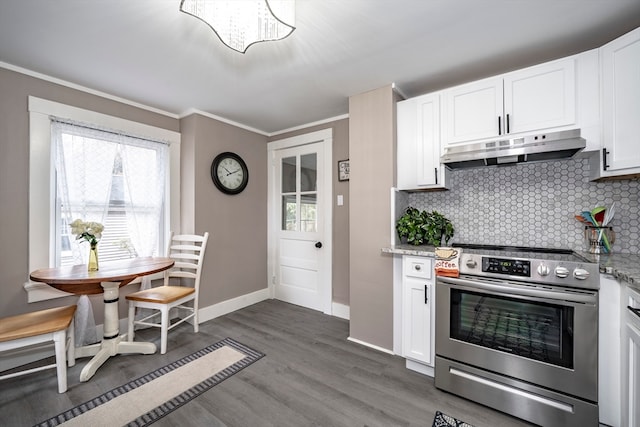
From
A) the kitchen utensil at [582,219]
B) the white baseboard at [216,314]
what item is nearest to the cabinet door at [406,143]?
the kitchen utensil at [582,219]

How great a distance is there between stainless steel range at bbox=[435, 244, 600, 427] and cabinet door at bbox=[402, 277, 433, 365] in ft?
0.41

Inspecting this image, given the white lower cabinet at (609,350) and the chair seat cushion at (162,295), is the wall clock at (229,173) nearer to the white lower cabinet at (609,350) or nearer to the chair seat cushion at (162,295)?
the chair seat cushion at (162,295)

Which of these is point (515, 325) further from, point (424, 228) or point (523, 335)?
point (424, 228)

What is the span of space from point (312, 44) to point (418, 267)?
181 cm

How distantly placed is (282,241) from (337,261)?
94cm

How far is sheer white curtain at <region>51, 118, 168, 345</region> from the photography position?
2.36m

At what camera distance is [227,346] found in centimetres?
247

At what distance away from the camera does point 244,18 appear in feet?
4.58

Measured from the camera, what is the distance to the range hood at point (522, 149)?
65.7 inches

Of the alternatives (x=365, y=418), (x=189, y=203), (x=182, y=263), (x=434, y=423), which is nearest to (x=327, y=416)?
(x=365, y=418)

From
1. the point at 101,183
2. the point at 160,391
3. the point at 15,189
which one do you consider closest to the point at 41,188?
the point at 15,189

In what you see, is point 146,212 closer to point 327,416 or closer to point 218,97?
point 218,97

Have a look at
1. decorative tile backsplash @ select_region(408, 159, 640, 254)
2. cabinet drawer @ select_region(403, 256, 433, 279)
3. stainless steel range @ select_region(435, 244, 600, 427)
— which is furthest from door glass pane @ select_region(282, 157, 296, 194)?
stainless steel range @ select_region(435, 244, 600, 427)

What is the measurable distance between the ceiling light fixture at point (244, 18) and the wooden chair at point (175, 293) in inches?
74.5
